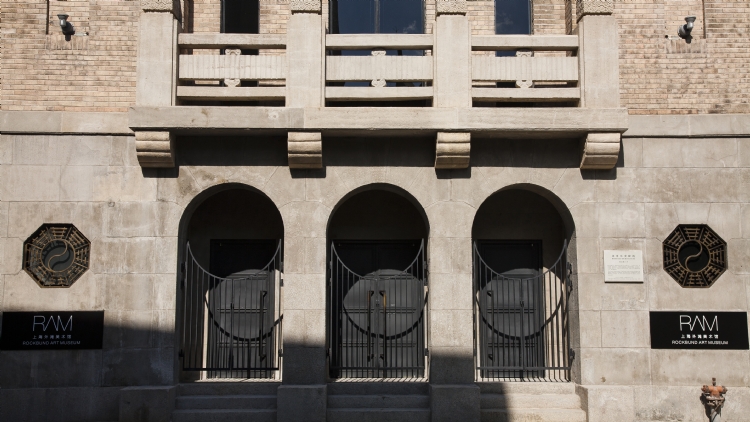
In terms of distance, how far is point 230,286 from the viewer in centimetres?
1283

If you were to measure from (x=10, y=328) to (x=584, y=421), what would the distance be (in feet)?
30.8

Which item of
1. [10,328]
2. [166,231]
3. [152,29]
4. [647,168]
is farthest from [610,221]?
[10,328]

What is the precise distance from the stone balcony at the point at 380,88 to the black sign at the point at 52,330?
9.14 feet

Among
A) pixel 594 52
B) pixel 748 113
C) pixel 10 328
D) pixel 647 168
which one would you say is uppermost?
pixel 594 52

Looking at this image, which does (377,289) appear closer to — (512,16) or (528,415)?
(528,415)

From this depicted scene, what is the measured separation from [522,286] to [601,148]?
2837 mm

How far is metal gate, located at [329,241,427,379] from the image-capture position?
12.6 metres

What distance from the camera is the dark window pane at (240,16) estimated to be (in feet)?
42.7

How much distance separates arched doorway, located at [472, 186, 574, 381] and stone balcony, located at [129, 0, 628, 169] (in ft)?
5.18

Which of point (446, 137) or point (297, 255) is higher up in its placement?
point (446, 137)

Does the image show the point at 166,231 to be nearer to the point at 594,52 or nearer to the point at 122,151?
the point at 122,151

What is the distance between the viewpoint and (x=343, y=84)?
1263cm

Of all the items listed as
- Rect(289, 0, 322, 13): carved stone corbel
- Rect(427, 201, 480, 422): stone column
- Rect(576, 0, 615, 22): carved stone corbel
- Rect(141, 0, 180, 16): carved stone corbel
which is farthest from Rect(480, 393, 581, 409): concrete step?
Rect(141, 0, 180, 16): carved stone corbel

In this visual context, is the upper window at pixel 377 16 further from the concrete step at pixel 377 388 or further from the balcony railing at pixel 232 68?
the concrete step at pixel 377 388
